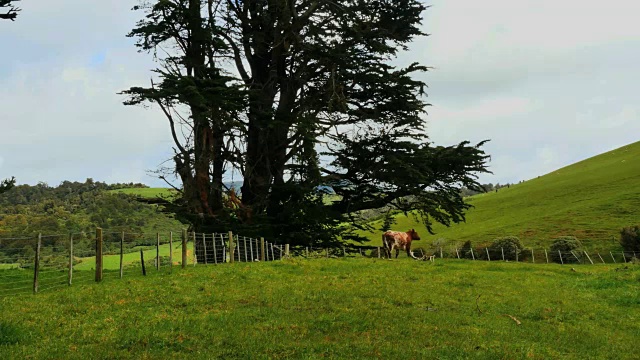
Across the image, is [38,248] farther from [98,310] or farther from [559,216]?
[559,216]

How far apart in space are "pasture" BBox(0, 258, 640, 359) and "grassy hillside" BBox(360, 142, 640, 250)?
43.4 m

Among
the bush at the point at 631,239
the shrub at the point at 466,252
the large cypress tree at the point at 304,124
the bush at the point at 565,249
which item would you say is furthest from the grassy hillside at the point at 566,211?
the large cypress tree at the point at 304,124

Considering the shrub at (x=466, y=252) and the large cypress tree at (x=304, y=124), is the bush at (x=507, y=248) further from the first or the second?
the large cypress tree at (x=304, y=124)

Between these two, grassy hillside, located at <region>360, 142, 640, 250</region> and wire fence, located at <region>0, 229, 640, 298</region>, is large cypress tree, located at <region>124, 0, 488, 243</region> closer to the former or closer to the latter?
wire fence, located at <region>0, 229, 640, 298</region>

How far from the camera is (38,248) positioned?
1571 centimetres

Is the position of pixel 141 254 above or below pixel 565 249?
above

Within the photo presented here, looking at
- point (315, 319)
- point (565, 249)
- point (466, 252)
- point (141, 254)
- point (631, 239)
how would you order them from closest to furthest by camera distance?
Result: 1. point (315, 319)
2. point (141, 254)
3. point (631, 239)
4. point (565, 249)
5. point (466, 252)

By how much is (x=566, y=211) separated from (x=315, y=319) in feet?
230

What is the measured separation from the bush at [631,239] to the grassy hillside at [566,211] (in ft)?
12.6

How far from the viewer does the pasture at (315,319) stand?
9.40m

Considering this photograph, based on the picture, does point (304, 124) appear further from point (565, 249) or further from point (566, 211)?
point (566, 211)

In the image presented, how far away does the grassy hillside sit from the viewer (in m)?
62.2

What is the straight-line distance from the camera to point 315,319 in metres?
11.6

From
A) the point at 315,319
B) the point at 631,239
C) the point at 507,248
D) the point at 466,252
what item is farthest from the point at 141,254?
the point at 631,239
